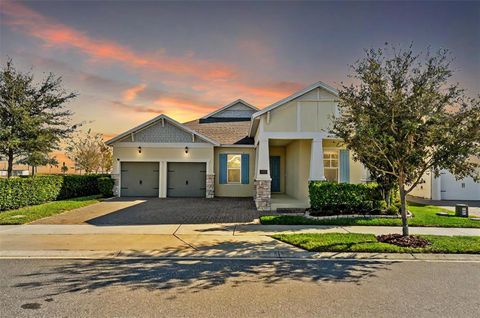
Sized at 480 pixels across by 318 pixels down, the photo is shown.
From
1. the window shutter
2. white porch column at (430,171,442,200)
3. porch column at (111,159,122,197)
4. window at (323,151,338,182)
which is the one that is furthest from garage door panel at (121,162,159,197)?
white porch column at (430,171,442,200)

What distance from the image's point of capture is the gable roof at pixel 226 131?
19.2 m

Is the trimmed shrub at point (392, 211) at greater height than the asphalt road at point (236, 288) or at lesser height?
greater

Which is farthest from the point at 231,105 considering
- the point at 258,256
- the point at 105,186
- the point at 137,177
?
the point at 258,256

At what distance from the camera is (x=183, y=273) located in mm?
5578

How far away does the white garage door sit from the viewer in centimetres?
1869

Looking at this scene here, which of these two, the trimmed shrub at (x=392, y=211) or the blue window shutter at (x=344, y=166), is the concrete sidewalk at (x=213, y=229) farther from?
the blue window shutter at (x=344, y=166)

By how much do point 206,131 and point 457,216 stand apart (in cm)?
1474

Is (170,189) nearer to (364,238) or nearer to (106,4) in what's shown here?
(106,4)

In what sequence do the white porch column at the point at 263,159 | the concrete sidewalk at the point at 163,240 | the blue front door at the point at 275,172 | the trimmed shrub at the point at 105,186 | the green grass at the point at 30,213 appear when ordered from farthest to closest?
the blue front door at the point at 275,172 < the trimmed shrub at the point at 105,186 < the white porch column at the point at 263,159 < the green grass at the point at 30,213 < the concrete sidewalk at the point at 163,240

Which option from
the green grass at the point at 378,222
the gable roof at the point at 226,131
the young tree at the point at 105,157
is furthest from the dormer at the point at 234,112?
the young tree at the point at 105,157

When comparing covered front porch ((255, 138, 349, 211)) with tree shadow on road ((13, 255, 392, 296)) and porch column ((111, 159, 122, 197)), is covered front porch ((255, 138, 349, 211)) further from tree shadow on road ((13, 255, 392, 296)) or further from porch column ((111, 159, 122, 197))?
porch column ((111, 159, 122, 197))

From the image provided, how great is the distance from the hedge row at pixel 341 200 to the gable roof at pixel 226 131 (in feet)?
26.1

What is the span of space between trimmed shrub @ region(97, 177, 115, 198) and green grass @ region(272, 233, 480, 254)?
521 inches

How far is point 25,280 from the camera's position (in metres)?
5.18
